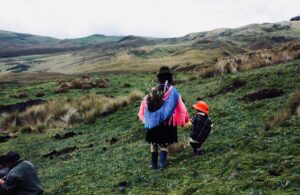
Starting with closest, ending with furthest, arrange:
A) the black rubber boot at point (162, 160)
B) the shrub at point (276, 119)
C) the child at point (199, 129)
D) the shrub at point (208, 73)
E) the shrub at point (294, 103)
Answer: the black rubber boot at point (162, 160) < the child at point (199, 129) < the shrub at point (276, 119) < the shrub at point (294, 103) < the shrub at point (208, 73)

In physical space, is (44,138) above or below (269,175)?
below

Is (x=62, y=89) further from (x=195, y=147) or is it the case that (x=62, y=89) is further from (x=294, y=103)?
(x=195, y=147)

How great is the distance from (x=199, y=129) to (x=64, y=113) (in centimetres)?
1612

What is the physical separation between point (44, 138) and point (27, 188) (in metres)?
13.0

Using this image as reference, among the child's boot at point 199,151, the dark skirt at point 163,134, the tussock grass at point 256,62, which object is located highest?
the tussock grass at point 256,62

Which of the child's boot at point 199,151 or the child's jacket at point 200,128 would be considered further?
the child's jacket at point 200,128

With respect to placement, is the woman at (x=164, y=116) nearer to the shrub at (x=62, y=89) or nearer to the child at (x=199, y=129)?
the child at (x=199, y=129)

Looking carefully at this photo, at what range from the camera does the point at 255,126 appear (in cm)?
1501

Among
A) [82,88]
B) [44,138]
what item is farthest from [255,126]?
[82,88]

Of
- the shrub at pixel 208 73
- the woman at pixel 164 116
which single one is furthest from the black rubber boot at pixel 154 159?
the shrub at pixel 208 73

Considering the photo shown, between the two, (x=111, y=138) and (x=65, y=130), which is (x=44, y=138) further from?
(x=111, y=138)

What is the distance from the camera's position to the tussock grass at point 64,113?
26.5 metres

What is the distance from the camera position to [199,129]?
44.2ft

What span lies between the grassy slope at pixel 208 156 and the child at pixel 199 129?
31 centimetres
